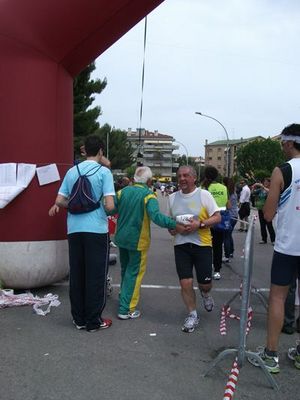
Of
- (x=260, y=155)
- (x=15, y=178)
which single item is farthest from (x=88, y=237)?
(x=260, y=155)

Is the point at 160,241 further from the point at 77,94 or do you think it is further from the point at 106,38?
the point at 77,94

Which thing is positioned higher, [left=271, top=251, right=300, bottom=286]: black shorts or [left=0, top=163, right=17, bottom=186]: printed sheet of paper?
[left=0, top=163, right=17, bottom=186]: printed sheet of paper

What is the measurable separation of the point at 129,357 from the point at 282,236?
158cm

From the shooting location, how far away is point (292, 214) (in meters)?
3.69

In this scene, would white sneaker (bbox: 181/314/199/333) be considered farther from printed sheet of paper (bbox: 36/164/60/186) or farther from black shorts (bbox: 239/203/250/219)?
black shorts (bbox: 239/203/250/219)

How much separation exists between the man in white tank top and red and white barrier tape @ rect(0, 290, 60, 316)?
246cm

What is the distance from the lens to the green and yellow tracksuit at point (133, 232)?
4.91 metres

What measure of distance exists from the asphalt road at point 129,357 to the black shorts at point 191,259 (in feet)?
1.78

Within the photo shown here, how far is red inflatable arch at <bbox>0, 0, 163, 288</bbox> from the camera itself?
207 inches

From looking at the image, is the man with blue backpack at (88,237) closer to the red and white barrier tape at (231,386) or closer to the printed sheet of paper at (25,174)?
the printed sheet of paper at (25,174)

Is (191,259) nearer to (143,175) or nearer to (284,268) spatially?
(143,175)

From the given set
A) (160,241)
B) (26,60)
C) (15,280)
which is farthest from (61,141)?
(160,241)

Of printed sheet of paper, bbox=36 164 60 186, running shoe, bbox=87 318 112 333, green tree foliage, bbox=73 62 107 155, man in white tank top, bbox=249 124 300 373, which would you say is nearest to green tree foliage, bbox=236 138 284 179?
green tree foliage, bbox=73 62 107 155

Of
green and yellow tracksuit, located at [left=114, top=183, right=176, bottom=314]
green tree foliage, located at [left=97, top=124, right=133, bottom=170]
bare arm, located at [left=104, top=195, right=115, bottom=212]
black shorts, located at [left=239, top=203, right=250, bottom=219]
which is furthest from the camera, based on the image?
green tree foliage, located at [left=97, top=124, right=133, bottom=170]
